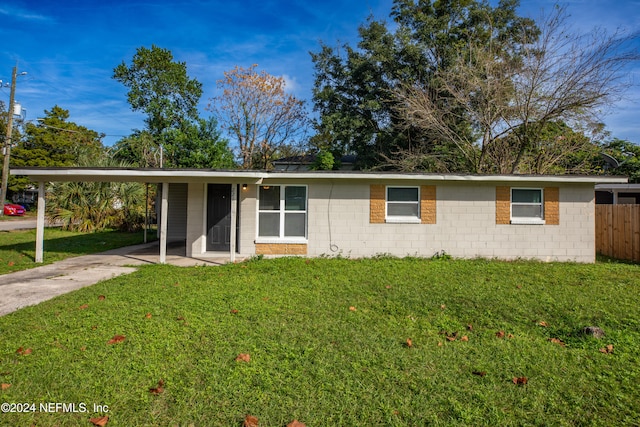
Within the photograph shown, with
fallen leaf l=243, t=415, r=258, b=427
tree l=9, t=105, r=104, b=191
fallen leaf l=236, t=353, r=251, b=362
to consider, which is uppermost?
tree l=9, t=105, r=104, b=191

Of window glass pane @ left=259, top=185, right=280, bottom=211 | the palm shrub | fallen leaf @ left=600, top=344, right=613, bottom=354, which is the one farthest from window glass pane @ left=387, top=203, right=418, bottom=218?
the palm shrub

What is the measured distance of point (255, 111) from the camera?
1005 inches

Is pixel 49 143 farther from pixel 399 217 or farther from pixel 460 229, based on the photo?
pixel 460 229

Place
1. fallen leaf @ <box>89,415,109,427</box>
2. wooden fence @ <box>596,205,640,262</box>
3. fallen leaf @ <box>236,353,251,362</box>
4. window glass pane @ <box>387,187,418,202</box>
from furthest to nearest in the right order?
1. wooden fence @ <box>596,205,640,262</box>
2. window glass pane @ <box>387,187,418,202</box>
3. fallen leaf @ <box>236,353,251,362</box>
4. fallen leaf @ <box>89,415,109,427</box>

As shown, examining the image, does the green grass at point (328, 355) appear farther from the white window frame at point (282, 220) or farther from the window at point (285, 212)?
the window at point (285, 212)

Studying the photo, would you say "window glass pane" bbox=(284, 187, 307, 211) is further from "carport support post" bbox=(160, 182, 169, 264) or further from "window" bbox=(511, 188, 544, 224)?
"window" bbox=(511, 188, 544, 224)

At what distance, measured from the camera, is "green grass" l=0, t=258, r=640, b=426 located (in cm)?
266

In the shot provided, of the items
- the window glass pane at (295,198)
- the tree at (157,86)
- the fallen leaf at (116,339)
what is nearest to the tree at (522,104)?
the window glass pane at (295,198)

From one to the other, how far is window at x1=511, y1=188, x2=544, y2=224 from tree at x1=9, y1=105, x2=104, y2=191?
36.7 metres

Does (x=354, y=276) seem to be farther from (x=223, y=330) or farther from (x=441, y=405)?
(x=441, y=405)

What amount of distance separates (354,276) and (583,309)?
396 centimetres

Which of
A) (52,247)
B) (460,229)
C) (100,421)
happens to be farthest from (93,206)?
(100,421)

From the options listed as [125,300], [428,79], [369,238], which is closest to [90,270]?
[125,300]

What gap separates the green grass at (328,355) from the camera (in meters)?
2.66
